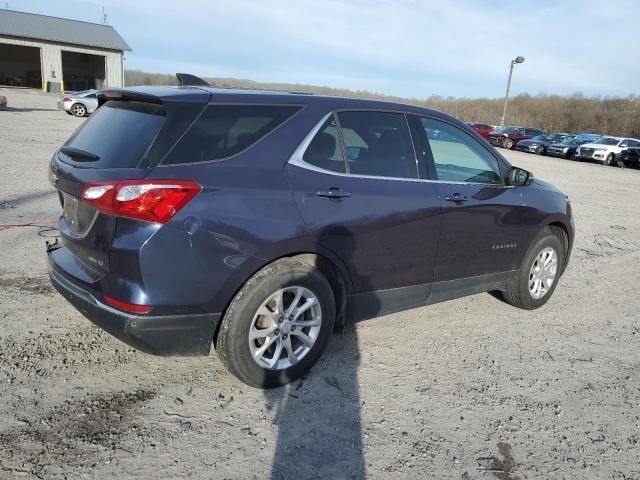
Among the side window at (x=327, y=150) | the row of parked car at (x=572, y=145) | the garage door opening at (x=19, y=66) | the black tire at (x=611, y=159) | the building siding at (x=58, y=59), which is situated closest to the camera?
the side window at (x=327, y=150)

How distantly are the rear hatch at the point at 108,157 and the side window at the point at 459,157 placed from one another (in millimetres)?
1899

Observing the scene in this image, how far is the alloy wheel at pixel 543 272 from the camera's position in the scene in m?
4.92

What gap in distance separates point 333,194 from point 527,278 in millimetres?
2547

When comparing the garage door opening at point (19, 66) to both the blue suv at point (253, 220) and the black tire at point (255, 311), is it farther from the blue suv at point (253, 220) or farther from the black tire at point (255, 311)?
the black tire at point (255, 311)

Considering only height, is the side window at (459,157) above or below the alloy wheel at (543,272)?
above

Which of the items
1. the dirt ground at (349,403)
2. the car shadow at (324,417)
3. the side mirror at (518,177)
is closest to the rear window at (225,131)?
the car shadow at (324,417)

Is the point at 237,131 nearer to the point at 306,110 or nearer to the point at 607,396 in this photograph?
the point at 306,110

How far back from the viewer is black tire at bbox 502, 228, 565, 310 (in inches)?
189

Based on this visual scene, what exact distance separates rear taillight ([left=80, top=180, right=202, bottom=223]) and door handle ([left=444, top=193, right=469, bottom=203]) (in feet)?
6.79

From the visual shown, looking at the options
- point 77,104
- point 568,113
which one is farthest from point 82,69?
point 568,113

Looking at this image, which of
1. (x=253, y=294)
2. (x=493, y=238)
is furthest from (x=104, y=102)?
(x=493, y=238)

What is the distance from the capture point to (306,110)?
3328 mm

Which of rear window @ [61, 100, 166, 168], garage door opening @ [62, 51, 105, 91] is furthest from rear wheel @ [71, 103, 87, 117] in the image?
rear window @ [61, 100, 166, 168]

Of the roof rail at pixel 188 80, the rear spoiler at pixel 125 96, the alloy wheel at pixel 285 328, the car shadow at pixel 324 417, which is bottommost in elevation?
the car shadow at pixel 324 417
